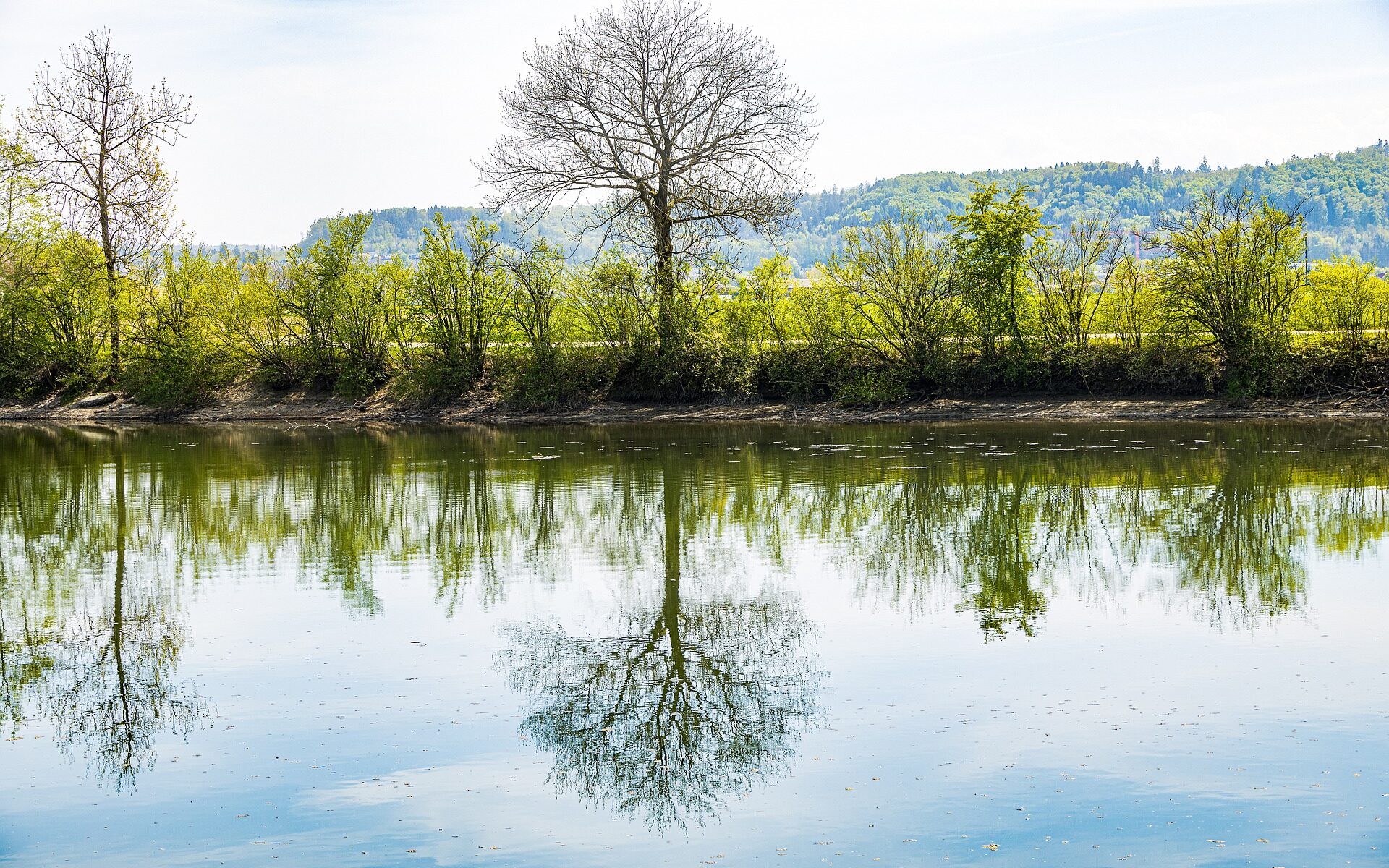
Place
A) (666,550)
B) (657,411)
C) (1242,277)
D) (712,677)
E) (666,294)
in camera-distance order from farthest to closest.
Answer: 1. (666,294)
2. (657,411)
3. (1242,277)
4. (666,550)
5. (712,677)

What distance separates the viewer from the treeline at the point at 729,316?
96.2ft

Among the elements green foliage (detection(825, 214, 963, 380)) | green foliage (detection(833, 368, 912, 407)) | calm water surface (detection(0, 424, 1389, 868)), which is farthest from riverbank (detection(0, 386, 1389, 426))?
calm water surface (detection(0, 424, 1389, 868))

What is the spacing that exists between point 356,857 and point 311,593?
6348 millimetres

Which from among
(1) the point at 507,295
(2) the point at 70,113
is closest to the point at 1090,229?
(1) the point at 507,295

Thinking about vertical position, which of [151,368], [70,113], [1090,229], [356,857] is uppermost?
[70,113]

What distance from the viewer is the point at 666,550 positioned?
14203mm

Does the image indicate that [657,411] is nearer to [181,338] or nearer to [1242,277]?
[1242,277]

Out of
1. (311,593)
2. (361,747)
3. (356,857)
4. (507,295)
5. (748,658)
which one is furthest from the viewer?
(507,295)

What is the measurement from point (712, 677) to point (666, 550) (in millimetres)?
4969

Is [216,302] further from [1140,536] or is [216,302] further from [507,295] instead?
[1140,536]

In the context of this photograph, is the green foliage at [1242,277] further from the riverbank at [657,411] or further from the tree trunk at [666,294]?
the tree trunk at [666,294]

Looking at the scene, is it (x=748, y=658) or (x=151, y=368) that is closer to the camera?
(x=748, y=658)

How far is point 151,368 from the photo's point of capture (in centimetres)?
3859

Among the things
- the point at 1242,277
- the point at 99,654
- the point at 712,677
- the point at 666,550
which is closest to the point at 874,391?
the point at 1242,277
